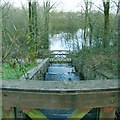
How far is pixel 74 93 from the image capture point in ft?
5.87

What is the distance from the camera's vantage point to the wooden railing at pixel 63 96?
1.79 m

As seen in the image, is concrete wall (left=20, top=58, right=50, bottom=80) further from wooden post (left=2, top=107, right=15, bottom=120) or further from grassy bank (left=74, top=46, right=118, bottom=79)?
wooden post (left=2, top=107, right=15, bottom=120)

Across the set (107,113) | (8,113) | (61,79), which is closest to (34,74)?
(61,79)

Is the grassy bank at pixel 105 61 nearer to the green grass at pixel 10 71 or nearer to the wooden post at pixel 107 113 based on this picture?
the green grass at pixel 10 71

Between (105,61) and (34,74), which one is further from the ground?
(105,61)

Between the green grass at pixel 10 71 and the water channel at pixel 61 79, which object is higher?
the green grass at pixel 10 71

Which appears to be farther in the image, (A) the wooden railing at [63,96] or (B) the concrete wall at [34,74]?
(B) the concrete wall at [34,74]

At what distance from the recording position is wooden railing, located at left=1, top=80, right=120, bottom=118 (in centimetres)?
179

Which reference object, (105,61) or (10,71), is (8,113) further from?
Result: (105,61)

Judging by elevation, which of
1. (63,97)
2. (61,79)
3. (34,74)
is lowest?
(61,79)

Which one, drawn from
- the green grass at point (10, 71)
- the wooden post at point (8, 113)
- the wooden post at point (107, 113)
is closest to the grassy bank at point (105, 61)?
the green grass at point (10, 71)

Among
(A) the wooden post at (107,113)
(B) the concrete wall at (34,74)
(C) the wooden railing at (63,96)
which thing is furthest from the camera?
(B) the concrete wall at (34,74)

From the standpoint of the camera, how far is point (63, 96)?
1.78 m

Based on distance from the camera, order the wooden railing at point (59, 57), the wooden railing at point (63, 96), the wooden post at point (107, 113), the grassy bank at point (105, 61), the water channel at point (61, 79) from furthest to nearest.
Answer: the wooden railing at point (59, 57) → the grassy bank at point (105, 61) → the water channel at point (61, 79) → the wooden post at point (107, 113) → the wooden railing at point (63, 96)
